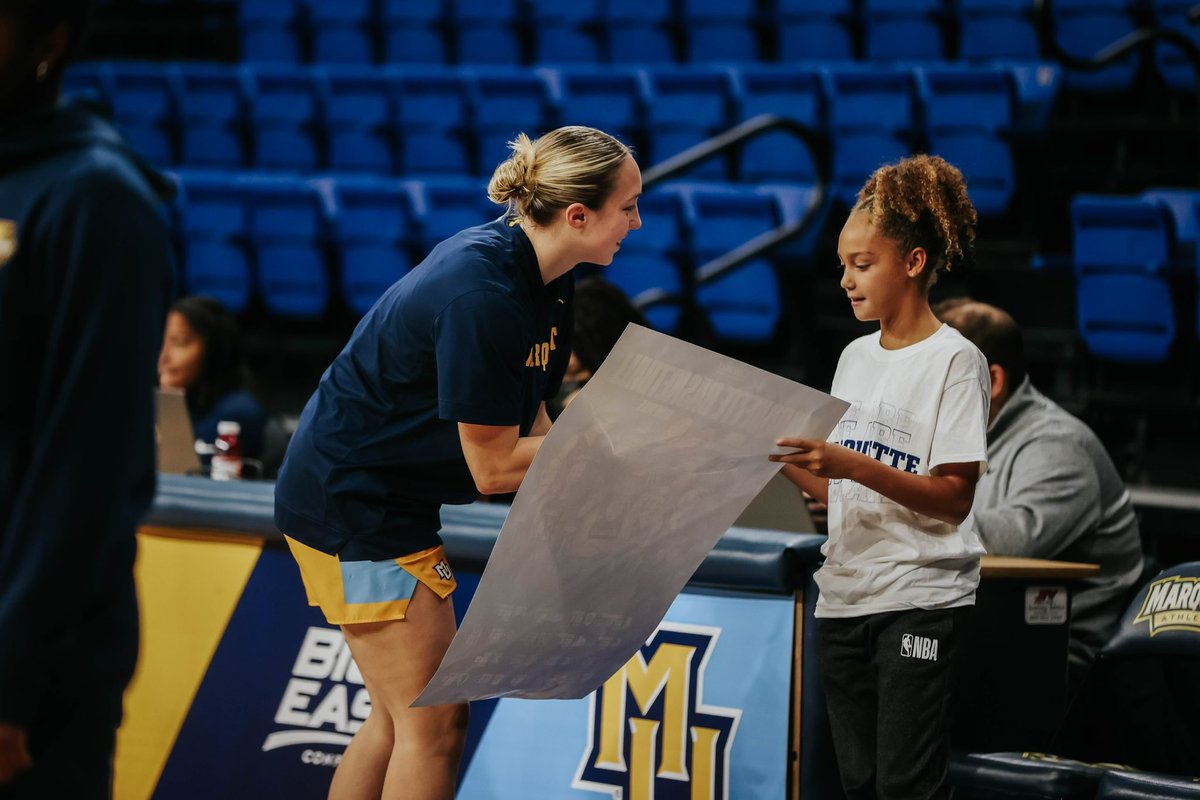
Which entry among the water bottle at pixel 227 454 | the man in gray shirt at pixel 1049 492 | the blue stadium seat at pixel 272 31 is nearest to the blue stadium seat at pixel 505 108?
the blue stadium seat at pixel 272 31

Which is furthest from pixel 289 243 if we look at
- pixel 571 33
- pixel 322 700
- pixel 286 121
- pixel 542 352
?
pixel 542 352

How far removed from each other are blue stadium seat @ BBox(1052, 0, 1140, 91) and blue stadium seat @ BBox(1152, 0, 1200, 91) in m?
0.13

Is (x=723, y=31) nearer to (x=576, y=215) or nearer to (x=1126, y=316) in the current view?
(x=1126, y=316)

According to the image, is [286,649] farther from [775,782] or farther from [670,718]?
[775,782]

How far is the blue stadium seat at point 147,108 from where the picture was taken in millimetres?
9227

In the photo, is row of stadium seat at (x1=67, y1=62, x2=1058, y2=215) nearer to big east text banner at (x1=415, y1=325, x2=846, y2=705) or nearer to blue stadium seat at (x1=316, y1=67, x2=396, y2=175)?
blue stadium seat at (x1=316, y1=67, x2=396, y2=175)

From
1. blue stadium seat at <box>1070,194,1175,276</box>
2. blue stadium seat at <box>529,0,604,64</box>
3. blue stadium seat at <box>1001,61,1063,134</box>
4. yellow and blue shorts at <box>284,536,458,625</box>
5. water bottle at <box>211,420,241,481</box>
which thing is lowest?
water bottle at <box>211,420,241,481</box>

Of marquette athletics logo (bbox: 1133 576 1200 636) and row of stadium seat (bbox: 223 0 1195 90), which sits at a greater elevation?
row of stadium seat (bbox: 223 0 1195 90)

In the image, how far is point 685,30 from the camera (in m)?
8.98

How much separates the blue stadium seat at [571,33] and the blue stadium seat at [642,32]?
162mm

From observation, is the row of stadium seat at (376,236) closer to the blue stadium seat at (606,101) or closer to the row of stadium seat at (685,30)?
the blue stadium seat at (606,101)

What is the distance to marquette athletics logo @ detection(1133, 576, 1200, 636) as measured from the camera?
3086 millimetres

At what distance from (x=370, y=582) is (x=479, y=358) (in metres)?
0.48

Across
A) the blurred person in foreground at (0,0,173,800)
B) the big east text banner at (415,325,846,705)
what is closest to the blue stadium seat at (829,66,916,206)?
the big east text banner at (415,325,846,705)
